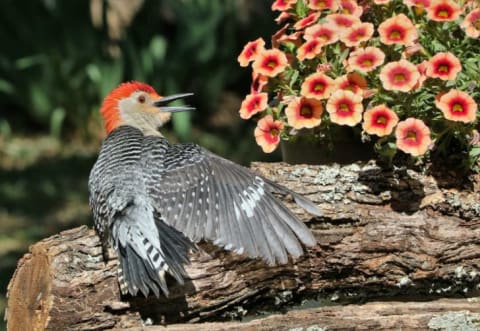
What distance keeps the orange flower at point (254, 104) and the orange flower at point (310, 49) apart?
0.22 m

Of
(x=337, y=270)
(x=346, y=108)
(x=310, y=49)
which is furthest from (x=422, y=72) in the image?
(x=337, y=270)

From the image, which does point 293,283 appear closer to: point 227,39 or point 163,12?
point 227,39

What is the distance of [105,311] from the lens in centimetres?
364

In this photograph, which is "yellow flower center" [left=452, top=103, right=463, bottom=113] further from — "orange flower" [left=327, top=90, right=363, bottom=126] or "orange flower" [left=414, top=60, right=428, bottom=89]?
"orange flower" [left=327, top=90, right=363, bottom=126]

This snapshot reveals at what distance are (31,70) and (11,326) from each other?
18.5 ft

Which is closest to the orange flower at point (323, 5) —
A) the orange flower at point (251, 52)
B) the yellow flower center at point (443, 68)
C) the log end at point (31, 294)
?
the orange flower at point (251, 52)

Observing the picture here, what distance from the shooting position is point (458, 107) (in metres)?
3.76

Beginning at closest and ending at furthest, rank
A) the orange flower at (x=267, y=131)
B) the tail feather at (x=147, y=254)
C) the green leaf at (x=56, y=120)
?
the tail feather at (x=147, y=254) < the orange flower at (x=267, y=131) < the green leaf at (x=56, y=120)

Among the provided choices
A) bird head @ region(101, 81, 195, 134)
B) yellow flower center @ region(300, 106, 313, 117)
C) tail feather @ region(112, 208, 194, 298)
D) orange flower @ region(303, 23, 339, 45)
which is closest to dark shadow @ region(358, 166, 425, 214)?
yellow flower center @ region(300, 106, 313, 117)

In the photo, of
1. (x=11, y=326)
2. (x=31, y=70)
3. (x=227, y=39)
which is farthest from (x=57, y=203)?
(x=11, y=326)

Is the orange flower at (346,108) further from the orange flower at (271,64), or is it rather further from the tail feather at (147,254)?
the tail feather at (147,254)

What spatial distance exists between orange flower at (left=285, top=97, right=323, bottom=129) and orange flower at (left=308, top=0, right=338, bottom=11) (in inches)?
16.9

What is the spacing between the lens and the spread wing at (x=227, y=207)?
12.3 ft

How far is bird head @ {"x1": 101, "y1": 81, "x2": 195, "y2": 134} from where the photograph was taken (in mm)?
4852
